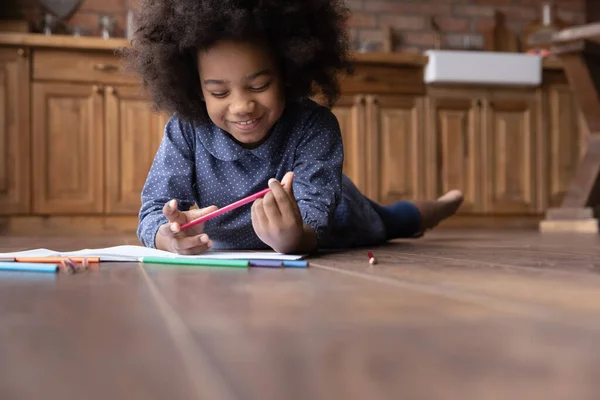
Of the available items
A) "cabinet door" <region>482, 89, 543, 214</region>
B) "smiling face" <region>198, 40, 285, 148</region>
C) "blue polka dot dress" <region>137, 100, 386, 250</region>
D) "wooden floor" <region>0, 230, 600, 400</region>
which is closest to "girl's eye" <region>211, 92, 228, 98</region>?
"smiling face" <region>198, 40, 285, 148</region>

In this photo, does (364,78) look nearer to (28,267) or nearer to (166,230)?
(166,230)

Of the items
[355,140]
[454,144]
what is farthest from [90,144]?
[454,144]

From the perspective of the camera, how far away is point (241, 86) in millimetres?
1107

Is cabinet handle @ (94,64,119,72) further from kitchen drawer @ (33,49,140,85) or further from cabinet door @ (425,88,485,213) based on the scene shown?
cabinet door @ (425,88,485,213)

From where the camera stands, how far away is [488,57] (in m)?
3.36

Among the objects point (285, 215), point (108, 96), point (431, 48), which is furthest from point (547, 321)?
point (431, 48)

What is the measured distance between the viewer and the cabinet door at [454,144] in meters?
3.40

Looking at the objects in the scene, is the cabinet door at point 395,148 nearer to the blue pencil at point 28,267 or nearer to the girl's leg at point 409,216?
the girl's leg at point 409,216

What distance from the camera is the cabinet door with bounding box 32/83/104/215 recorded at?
2975mm

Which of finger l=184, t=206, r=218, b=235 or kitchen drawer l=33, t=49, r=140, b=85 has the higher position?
kitchen drawer l=33, t=49, r=140, b=85

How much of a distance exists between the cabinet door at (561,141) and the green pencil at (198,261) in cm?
300

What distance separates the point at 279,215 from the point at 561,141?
3000mm

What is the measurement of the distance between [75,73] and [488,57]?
6.29 feet

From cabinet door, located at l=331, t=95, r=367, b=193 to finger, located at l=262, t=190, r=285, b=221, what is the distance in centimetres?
236
